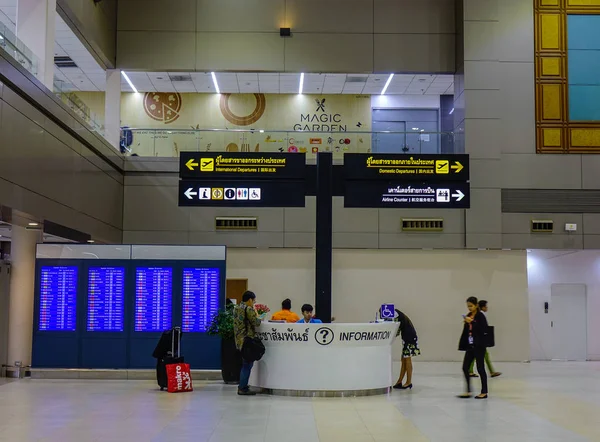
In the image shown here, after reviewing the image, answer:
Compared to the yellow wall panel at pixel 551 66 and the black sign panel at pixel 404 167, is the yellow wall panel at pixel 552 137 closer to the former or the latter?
the yellow wall panel at pixel 551 66

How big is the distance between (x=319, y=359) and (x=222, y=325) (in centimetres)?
269

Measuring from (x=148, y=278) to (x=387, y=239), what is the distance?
8556 mm

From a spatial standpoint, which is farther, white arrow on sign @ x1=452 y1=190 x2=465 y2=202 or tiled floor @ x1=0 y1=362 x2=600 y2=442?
white arrow on sign @ x1=452 y1=190 x2=465 y2=202

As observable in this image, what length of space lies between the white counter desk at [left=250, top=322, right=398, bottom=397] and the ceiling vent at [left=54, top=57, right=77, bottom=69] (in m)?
13.7

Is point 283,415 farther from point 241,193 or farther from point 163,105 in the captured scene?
point 163,105

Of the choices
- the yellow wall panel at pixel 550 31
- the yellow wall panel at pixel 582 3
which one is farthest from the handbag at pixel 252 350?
the yellow wall panel at pixel 582 3

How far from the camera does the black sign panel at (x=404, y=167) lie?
1336cm

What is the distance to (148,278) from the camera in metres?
15.3

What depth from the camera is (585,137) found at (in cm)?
2169

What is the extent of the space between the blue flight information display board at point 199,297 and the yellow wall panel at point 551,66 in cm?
1229

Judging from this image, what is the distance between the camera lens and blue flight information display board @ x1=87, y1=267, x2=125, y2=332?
15219 mm

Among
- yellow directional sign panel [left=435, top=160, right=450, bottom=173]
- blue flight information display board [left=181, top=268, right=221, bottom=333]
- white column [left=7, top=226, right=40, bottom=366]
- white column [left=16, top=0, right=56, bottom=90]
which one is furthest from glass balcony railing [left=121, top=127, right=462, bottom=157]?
yellow directional sign panel [left=435, top=160, right=450, bottom=173]

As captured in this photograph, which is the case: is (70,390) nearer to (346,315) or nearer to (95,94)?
(346,315)

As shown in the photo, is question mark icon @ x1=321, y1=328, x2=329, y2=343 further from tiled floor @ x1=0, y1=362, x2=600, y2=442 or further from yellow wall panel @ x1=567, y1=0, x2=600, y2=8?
yellow wall panel @ x1=567, y1=0, x2=600, y2=8
